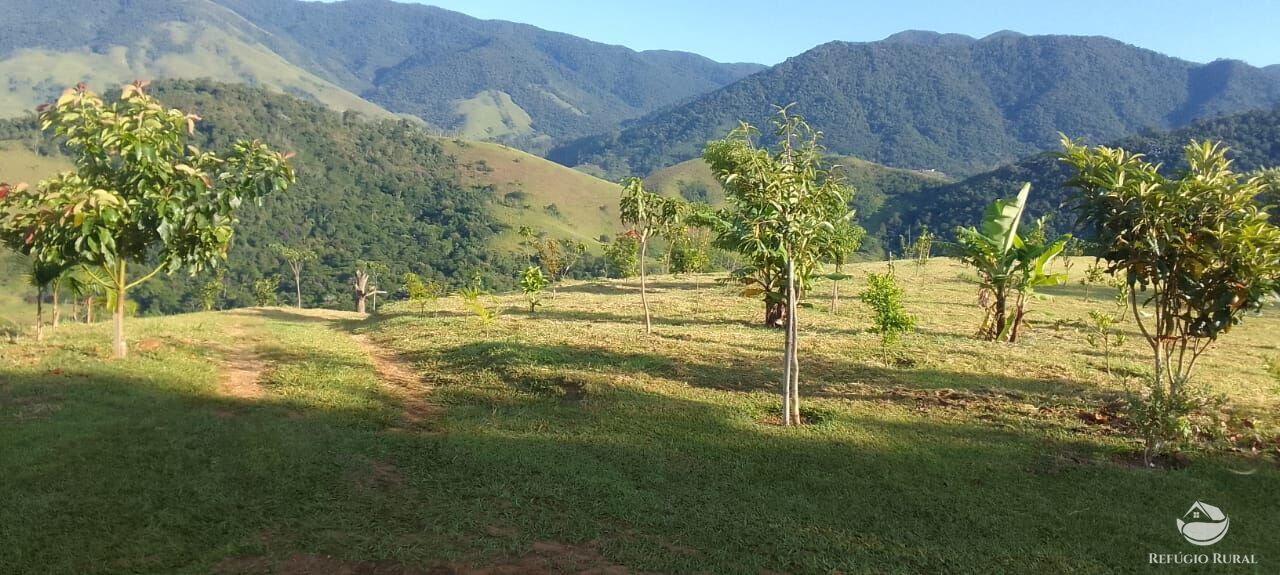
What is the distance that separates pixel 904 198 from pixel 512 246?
365ft

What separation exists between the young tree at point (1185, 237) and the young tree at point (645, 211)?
14.1m

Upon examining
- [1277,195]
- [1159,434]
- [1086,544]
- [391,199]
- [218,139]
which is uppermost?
[218,139]

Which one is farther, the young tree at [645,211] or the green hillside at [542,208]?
the green hillside at [542,208]

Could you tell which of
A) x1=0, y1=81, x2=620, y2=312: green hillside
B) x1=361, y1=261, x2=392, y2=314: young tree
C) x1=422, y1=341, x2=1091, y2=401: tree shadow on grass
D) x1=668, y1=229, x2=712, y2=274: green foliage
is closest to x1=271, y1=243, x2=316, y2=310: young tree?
x1=361, y1=261, x2=392, y2=314: young tree

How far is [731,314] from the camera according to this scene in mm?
29578

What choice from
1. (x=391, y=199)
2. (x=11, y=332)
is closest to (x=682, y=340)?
(x=11, y=332)

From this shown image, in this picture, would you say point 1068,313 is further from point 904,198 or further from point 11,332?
point 904,198

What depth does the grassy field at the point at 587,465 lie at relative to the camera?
26.2 ft

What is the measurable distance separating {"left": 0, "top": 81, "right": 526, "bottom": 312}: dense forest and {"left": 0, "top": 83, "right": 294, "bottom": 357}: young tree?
91.6 meters

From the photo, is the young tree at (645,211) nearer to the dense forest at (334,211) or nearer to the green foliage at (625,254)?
the green foliage at (625,254)

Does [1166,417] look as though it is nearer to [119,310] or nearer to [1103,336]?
[1103,336]

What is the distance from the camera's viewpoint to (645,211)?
78.6 ft

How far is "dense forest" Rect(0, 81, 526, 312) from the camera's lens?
387 feet

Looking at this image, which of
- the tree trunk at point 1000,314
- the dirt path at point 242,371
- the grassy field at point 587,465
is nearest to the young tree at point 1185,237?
the grassy field at point 587,465
